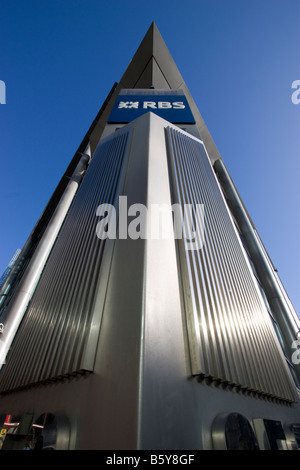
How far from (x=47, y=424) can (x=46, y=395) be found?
17.6 inches

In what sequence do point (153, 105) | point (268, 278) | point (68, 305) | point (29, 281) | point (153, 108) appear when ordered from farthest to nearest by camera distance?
1. point (268, 278)
2. point (29, 281)
3. point (153, 105)
4. point (153, 108)
5. point (68, 305)

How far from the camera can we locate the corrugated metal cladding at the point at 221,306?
251cm

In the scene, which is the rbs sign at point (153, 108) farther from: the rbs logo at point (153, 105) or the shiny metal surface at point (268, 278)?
the shiny metal surface at point (268, 278)

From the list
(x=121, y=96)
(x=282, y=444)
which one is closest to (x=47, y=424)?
(x=282, y=444)

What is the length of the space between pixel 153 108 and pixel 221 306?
633 centimetres

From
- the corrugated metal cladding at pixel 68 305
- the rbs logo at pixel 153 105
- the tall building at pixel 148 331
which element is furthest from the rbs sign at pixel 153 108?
the corrugated metal cladding at pixel 68 305

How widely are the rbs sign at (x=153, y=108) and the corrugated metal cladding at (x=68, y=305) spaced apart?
2583 mm

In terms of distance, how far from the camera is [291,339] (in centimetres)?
638

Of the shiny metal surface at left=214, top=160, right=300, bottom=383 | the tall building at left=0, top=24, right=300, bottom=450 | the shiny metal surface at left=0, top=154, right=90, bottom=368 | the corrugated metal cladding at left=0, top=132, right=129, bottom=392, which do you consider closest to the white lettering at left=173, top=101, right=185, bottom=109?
the tall building at left=0, top=24, right=300, bottom=450

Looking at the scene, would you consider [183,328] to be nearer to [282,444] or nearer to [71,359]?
[71,359]

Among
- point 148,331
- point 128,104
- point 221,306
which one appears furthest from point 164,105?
point 148,331

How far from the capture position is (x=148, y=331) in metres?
2.10

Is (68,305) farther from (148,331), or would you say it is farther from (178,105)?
(178,105)
